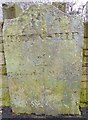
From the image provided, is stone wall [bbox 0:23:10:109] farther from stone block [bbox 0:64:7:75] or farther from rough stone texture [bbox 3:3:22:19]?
rough stone texture [bbox 3:3:22:19]

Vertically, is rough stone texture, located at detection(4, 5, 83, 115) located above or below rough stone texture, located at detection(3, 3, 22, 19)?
below

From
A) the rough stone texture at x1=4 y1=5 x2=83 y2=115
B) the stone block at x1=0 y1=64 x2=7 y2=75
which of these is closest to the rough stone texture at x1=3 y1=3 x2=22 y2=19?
the rough stone texture at x1=4 y1=5 x2=83 y2=115

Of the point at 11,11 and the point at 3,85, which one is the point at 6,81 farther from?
the point at 11,11

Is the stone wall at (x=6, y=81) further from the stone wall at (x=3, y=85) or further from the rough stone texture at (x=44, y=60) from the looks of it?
the rough stone texture at (x=44, y=60)

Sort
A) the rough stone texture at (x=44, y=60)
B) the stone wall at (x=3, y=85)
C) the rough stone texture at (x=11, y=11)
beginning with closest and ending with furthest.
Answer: the rough stone texture at (x=44, y=60)
the rough stone texture at (x=11, y=11)
the stone wall at (x=3, y=85)

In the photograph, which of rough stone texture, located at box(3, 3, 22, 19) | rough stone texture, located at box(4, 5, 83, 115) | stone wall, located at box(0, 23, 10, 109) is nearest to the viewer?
rough stone texture, located at box(4, 5, 83, 115)

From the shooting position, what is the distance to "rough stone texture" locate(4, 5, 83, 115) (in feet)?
5.86

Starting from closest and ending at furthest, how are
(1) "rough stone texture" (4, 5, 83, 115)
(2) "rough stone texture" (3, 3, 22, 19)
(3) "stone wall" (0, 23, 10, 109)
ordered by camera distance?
(1) "rough stone texture" (4, 5, 83, 115) → (2) "rough stone texture" (3, 3, 22, 19) → (3) "stone wall" (0, 23, 10, 109)

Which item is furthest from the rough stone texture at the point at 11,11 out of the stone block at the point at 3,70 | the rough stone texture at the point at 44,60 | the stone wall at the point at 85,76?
the stone wall at the point at 85,76

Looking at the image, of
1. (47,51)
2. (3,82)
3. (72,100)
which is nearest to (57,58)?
(47,51)

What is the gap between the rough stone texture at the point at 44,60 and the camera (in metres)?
1.79

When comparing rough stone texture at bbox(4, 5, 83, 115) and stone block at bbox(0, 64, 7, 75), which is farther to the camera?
stone block at bbox(0, 64, 7, 75)

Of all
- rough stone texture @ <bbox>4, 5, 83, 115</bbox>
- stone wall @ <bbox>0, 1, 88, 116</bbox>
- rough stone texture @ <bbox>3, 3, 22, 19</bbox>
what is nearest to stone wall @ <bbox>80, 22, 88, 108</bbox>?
stone wall @ <bbox>0, 1, 88, 116</bbox>

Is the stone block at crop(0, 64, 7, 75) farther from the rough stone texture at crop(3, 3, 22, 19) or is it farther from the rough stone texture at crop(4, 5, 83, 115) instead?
the rough stone texture at crop(3, 3, 22, 19)
